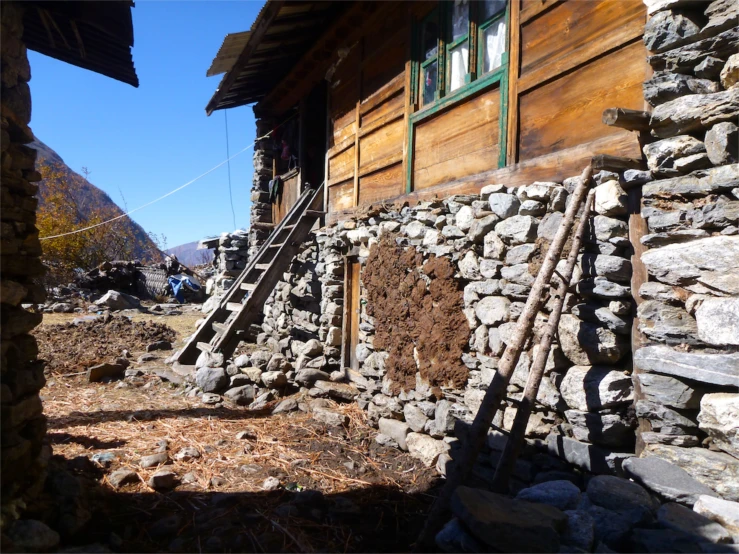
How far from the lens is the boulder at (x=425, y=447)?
13.5 feet

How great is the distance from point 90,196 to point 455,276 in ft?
141

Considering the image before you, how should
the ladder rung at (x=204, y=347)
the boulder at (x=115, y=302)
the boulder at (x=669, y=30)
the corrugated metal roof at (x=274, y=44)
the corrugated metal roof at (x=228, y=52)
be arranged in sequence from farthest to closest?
1. the boulder at (x=115, y=302)
2. the corrugated metal roof at (x=228, y=52)
3. the ladder rung at (x=204, y=347)
4. the corrugated metal roof at (x=274, y=44)
5. the boulder at (x=669, y=30)

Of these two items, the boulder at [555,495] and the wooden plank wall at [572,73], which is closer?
the boulder at [555,495]

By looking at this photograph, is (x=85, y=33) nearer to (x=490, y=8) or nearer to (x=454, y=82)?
(x=454, y=82)

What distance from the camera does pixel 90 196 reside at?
128 feet

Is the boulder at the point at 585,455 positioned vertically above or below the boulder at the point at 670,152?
below

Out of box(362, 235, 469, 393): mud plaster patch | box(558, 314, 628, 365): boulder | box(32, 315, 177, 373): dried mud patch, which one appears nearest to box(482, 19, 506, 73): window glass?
box(362, 235, 469, 393): mud plaster patch

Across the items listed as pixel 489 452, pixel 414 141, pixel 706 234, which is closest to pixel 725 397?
pixel 706 234

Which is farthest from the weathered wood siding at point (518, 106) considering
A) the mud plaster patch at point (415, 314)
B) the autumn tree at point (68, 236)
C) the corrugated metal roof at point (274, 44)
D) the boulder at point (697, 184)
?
A: the autumn tree at point (68, 236)

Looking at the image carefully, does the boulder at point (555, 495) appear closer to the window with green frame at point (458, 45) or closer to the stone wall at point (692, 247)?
the stone wall at point (692, 247)

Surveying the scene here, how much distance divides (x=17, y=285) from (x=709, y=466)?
3523mm

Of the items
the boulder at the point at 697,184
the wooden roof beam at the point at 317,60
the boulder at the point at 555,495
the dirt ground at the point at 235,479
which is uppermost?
the wooden roof beam at the point at 317,60

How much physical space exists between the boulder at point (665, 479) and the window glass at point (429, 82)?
401 cm

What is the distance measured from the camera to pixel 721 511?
2.00m
